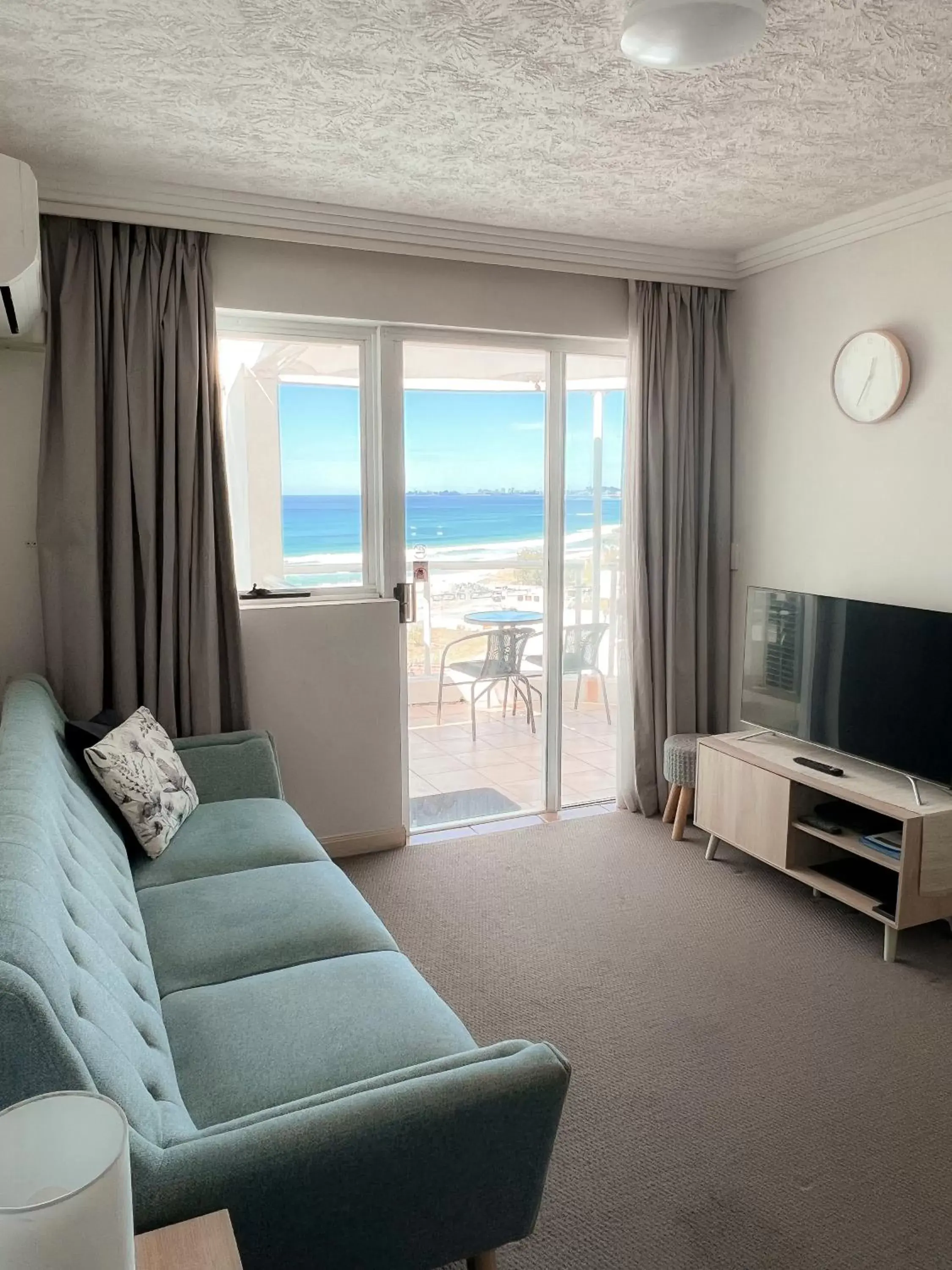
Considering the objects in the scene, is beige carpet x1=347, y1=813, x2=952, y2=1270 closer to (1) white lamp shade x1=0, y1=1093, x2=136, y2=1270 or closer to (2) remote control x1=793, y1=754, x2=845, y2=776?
(2) remote control x1=793, y1=754, x2=845, y2=776

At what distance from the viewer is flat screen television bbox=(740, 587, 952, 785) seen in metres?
3.02

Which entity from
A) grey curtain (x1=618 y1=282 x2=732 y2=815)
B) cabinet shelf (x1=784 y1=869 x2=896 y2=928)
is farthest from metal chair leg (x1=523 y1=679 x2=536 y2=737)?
cabinet shelf (x1=784 y1=869 x2=896 y2=928)

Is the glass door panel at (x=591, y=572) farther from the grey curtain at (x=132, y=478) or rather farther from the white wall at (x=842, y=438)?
the grey curtain at (x=132, y=478)

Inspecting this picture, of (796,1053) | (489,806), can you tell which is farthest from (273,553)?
(796,1053)

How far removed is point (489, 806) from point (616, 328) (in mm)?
2237

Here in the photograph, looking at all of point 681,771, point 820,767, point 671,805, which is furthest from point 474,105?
point 671,805

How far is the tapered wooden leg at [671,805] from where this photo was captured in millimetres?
4156

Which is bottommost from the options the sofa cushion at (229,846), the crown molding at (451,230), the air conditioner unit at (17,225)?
the sofa cushion at (229,846)

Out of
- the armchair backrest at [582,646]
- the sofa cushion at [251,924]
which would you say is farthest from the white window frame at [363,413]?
the sofa cushion at [251,924]

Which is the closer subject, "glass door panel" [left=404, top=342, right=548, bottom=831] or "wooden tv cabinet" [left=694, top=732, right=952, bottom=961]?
"wooden tv cabinet" [left=694, top=732, right=952, bottom=961]

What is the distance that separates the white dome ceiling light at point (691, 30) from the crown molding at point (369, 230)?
1587 millimetres

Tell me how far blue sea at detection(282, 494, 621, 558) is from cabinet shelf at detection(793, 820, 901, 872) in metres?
1.66

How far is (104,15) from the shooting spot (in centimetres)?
196

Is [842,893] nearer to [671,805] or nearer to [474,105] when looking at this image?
[671,805]
